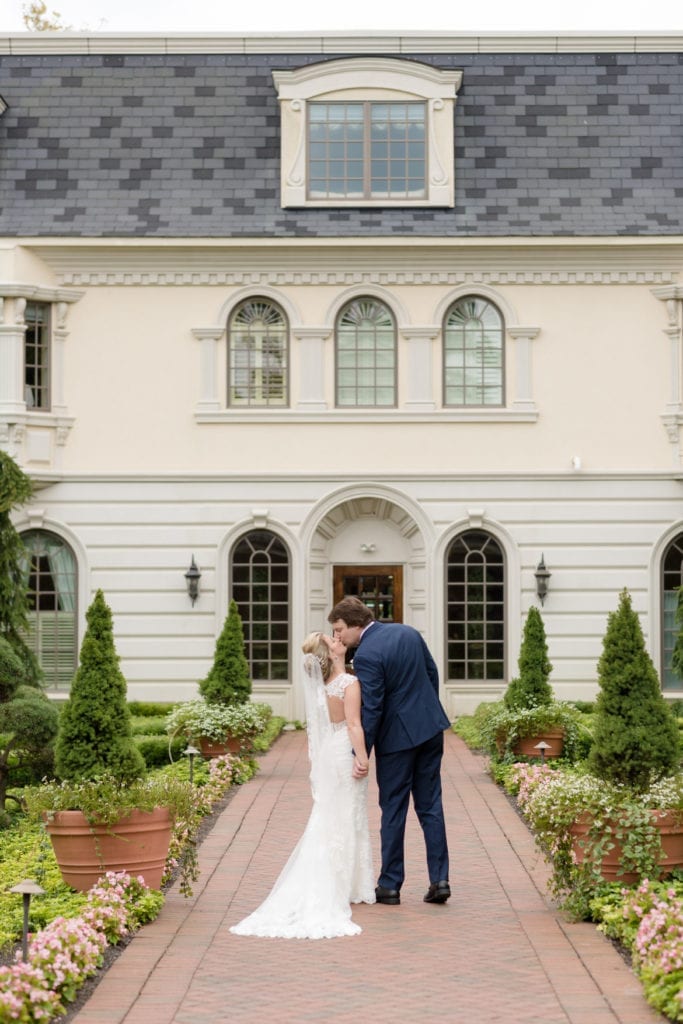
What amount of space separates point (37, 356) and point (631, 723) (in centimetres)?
1489

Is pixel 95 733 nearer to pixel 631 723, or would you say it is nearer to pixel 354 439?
pixel 631 723

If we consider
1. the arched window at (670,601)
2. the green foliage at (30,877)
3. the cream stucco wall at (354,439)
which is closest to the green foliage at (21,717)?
the green foliage at (30,877)

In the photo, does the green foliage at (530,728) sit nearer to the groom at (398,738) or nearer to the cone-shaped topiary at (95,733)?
the groom at (398,738)

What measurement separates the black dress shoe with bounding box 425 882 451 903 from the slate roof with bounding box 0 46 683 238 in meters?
14.3

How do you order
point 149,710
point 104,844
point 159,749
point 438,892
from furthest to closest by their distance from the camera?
point 149,710
point 159,749
point 438,892
point 104,844

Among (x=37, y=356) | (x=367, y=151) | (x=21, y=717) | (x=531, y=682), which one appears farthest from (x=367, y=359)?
(x=21, y=717)

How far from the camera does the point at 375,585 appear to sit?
2458cm

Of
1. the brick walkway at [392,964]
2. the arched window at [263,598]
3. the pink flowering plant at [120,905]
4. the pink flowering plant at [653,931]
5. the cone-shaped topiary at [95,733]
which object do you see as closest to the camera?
the pink flowering plant at [653,931]

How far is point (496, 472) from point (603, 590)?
2.30 m

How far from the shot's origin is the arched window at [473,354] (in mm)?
23922

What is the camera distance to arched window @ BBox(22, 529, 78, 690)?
2381 centimetres

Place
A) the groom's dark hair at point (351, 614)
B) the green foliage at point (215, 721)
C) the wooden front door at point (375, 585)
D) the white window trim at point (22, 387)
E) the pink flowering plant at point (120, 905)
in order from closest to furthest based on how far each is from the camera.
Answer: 1. the pink flowering plant at point (120, 905)
2. the groom's dark hair at point (351, 614)
3. the green foliage at point (215, 721)
4. the white window trim at point (22, 387)
5. the wooden front door at point (375, 585)

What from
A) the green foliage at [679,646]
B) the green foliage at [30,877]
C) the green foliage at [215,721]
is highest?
the green foliage at [679,646]

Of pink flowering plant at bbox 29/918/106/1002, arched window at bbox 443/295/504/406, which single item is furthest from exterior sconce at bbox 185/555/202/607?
pink flowering plant at bbox 29/918/106/1002
